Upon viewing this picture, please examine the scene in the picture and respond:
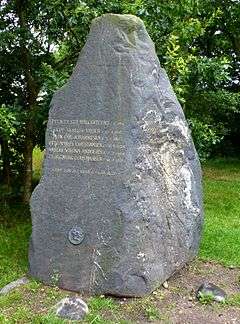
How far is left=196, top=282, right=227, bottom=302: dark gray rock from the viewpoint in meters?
5.83

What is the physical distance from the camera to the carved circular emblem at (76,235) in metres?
5.96

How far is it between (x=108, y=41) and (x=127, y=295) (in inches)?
104

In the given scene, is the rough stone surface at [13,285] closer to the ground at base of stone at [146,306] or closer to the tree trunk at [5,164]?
the ground at base of stone at [146,306]

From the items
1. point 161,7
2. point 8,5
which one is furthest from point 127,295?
point 8,5

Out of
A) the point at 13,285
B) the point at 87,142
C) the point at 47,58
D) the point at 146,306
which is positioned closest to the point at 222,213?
the point at 47,58

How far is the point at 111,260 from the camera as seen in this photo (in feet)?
19.0

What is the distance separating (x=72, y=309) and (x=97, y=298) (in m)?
0.44

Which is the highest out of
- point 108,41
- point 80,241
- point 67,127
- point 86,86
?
point 108,41

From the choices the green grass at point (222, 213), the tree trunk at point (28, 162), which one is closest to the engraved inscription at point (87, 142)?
the green grass at point (222, 213)

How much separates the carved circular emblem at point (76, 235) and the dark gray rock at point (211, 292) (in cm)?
133

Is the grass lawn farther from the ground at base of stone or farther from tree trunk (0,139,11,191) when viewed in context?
tree trunk (0,139,11,191)

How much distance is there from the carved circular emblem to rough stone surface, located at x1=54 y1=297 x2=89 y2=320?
2.22ft

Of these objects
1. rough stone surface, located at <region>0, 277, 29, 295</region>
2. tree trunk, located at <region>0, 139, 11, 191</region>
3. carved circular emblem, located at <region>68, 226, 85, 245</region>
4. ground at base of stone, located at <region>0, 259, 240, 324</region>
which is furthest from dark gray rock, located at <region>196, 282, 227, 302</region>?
tree trunk, located at <region>0, 139, 11, 191</region>

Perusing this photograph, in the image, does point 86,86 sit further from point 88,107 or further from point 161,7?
point 161,7
